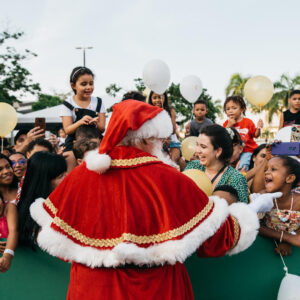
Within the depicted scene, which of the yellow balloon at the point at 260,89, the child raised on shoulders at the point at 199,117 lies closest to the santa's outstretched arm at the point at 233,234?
the child raised on shoulders at the point at 199,117

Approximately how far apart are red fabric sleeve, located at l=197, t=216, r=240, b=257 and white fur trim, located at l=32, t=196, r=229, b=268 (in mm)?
86

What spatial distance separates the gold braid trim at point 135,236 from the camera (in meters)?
1.60

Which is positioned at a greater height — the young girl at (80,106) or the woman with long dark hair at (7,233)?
the young girl at (80,106)

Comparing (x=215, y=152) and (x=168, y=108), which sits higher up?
(x=168, y=108)

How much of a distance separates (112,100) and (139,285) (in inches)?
528

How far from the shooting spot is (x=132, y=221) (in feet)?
5.25

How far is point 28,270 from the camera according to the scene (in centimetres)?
257

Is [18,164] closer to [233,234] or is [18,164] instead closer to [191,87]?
[233,234]

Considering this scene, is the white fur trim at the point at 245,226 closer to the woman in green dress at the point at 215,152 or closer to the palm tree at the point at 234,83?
the woman in green dress at the point at 215,152

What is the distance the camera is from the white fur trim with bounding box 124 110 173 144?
172 cm

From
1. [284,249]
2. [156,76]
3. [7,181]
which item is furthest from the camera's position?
[156,76]

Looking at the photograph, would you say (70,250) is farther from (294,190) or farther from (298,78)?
(298,78)

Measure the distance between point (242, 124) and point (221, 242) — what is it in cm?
399

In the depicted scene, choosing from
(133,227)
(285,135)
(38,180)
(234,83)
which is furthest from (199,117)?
(234,83)
